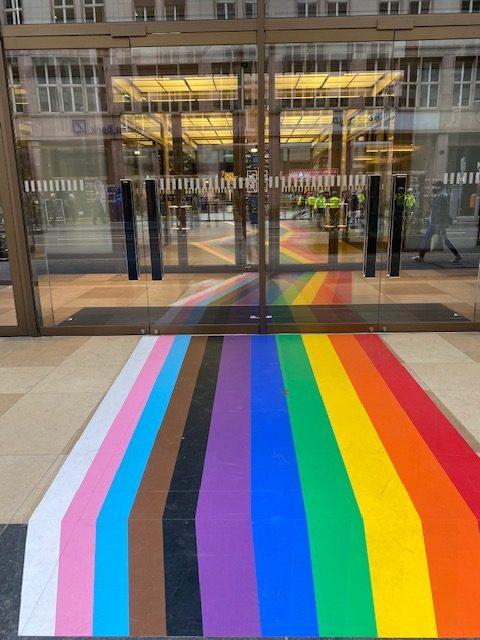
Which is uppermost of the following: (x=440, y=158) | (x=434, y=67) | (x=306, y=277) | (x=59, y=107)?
(x=434, y=67)

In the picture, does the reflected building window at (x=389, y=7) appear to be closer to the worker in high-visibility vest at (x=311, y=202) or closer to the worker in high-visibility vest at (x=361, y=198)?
the worker in high-visibility vest at (x=361, y=198)

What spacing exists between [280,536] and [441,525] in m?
0.83

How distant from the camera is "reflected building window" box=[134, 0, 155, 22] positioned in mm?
5273

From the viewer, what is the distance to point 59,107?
260 inches

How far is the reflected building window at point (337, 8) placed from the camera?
5273mm

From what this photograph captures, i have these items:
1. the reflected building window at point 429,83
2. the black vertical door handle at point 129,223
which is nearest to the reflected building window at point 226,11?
the black vertical door handle at point 129,223

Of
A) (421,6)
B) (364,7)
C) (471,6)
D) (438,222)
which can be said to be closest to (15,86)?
(364,7)

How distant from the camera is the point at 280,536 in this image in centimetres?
248

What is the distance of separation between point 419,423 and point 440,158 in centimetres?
551

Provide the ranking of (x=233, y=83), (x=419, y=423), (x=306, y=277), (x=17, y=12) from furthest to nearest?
(x=306, y=277) → (x=233, y=83) → (x=17, y=12) → (x=419, y=423)

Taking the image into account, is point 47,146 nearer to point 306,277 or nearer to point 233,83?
point 233,83

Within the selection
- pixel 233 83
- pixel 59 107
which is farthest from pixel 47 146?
pixel 233 83

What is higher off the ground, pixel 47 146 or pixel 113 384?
pixel 47 146

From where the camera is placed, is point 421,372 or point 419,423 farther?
point 421,372
